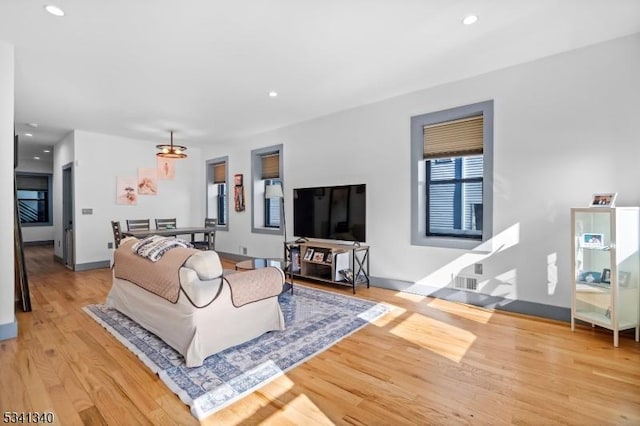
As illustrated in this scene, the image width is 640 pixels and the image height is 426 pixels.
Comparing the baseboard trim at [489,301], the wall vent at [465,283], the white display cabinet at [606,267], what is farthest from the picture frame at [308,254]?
the white display cabinet at [606,267]

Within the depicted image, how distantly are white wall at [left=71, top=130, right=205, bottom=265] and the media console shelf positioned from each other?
373cm

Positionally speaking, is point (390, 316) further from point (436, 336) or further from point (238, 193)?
point (238, 193)

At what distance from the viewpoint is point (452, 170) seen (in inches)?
161

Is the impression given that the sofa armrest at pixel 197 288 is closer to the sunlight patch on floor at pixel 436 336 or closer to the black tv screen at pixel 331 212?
the sunlight patch on floor at pixel 436 336

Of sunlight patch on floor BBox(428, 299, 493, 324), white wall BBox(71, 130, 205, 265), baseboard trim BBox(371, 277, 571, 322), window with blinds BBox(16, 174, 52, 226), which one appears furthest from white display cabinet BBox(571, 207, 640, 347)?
window with blinds BBox(16, 174, 52, 226)

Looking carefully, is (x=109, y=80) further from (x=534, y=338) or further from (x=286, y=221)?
(x=534, y=338)

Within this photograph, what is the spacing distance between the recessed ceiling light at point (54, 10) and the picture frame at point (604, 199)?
4.71 meters

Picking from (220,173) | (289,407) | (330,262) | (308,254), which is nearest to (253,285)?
(289,407)

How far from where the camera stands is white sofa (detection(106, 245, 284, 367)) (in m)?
2.35

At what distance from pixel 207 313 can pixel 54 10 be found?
2.56 m

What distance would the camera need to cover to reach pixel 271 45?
9.60 feet

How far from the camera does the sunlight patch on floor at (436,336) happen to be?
261cm

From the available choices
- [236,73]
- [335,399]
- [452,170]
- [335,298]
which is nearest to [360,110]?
[452,170]

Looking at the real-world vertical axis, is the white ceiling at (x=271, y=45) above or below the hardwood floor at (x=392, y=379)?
above
